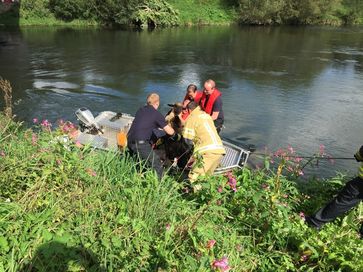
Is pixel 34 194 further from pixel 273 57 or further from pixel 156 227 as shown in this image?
pixel 273 57

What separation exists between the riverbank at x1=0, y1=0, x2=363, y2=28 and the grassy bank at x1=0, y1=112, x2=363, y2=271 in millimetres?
29974

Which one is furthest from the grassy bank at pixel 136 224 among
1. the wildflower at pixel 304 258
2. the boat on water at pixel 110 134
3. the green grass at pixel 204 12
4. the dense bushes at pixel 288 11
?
the dense bushes at pixel 288 11

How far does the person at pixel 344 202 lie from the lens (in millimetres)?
4066

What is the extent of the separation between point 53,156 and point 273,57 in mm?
18974

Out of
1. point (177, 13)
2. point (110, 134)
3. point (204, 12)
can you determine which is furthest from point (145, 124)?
point (204, 12)

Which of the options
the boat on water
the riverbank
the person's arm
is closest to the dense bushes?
the riverbank

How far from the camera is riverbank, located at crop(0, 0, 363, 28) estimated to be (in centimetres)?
3172

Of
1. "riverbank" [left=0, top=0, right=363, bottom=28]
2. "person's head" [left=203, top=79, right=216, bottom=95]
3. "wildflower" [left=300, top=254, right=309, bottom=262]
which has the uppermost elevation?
"riverbank" [left=0, top=0, right=363, bottom=28]

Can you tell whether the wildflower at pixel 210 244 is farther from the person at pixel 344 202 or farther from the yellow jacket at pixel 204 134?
the yellow jacket at pixel 204 134

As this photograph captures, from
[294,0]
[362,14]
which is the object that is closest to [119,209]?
[294,0]

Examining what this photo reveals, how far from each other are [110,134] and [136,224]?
408 cm

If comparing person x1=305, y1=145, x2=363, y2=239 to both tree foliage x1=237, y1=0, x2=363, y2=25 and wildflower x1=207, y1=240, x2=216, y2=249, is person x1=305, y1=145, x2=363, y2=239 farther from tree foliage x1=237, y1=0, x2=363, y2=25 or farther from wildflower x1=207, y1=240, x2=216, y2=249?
tree foliage x1=237, y1=0, x2=363, y2=25

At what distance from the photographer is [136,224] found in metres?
3.45

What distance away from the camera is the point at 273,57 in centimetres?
2119
